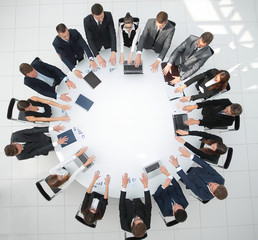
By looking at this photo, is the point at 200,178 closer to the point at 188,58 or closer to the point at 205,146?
the point at 205,146

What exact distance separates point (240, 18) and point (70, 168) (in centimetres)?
392

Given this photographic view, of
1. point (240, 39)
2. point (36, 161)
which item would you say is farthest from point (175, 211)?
point (240, 39)

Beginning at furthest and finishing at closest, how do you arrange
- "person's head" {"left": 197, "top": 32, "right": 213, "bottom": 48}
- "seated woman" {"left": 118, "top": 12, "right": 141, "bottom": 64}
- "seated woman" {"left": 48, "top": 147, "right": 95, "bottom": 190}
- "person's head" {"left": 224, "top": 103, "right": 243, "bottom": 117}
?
"seated woman" {"left": 118, "top": 12, "right": 141, "bottom": 64}
"seated woman" {"left": 48, "top": 147, "right": 95, "bottom": 190}
"person's head" {"left": 197, "top": 32, "right": 213, "bottom": 48}
"person's head" {"left": 224, "top": 103, "right": 243, "bottom": 117}

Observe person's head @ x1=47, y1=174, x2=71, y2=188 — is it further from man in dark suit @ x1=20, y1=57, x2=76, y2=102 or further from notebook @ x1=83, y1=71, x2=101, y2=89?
notebook @ x1=83, y1=71, x2=101, y2=89

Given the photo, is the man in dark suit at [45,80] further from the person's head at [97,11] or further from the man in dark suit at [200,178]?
the man in dark suit at [200,178]

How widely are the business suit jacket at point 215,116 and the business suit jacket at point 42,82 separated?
206cm

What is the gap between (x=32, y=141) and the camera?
3.07 m

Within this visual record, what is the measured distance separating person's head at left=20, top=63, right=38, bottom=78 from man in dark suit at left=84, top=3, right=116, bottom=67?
0.88 m

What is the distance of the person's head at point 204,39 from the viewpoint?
9.21ft

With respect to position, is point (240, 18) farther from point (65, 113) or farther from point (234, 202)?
point (65, 113)

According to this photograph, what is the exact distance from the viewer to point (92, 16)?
10.0 ft

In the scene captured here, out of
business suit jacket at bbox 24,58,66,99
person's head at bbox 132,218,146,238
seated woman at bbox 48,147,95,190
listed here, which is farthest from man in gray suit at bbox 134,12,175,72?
person's head at bbox 132,218,146,238

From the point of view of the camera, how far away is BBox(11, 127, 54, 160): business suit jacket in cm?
302

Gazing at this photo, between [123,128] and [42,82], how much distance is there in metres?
1.30
